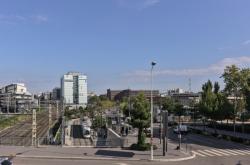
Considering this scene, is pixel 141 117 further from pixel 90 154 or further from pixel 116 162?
pixel 116 162

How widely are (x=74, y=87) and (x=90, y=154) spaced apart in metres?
134

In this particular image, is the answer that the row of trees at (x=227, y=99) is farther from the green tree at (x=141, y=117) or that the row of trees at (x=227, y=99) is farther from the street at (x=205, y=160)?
the green tree at (x=141, y=117)

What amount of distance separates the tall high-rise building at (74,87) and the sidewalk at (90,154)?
398 feet

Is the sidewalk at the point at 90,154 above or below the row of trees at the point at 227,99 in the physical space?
below

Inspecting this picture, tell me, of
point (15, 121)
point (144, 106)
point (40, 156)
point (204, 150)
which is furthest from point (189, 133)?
point (15, 121)

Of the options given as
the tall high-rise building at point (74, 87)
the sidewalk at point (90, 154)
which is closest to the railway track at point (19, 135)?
the sidewalk at point (90, 154)

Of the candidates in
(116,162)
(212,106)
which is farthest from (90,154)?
(212,106)

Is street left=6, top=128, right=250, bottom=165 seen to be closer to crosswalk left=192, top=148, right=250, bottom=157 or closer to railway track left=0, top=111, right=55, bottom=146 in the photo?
crosswalk left=192, top=148, right=250, bottom=157

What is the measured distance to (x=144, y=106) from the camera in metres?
50.4

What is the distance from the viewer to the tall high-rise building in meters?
173

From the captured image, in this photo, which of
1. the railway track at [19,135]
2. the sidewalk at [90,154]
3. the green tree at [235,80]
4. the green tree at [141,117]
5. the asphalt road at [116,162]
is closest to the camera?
the asphalt road at [116,162]

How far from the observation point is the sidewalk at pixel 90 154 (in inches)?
1708

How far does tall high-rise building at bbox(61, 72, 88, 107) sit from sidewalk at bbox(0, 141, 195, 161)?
121445 millimetres

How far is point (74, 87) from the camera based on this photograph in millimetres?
178250
